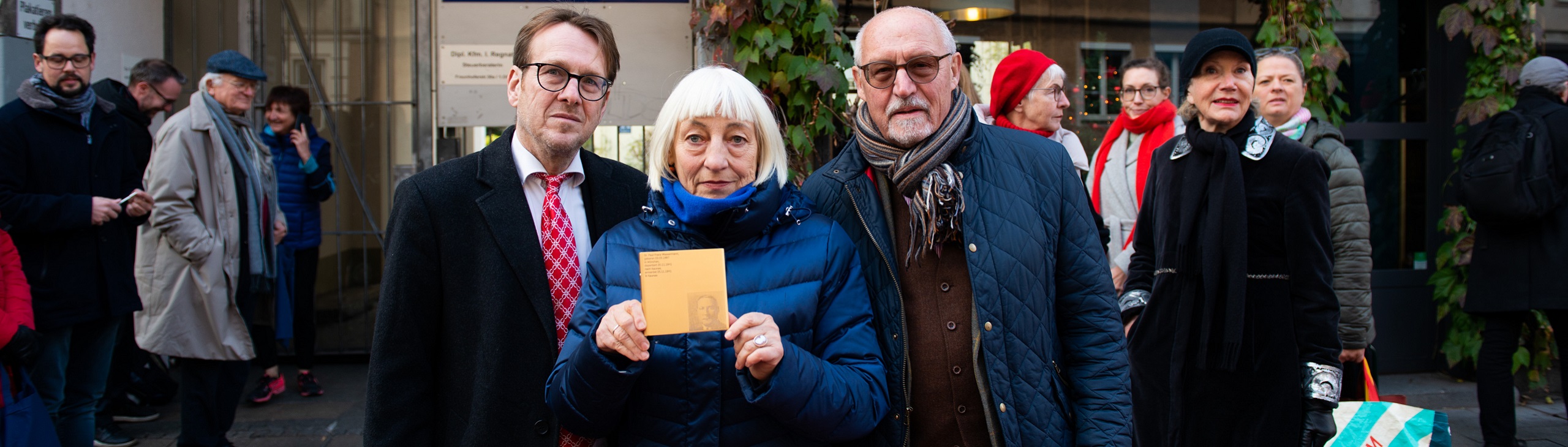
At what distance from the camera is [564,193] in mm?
2109

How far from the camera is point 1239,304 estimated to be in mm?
2869

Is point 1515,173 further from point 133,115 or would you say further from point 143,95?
point 143,95

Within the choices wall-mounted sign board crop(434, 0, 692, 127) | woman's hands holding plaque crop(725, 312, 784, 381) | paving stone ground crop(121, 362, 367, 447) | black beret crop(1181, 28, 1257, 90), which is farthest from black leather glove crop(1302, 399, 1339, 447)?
paving stone ground crop(121, 362, 367, 447)

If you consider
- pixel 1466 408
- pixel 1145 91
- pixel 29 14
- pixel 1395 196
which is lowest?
pixel 1466 408

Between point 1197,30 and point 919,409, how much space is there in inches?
189

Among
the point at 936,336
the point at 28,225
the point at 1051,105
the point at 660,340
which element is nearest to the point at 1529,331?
the point at 1051,105

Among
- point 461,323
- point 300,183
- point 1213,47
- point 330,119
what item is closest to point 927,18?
point 461,323

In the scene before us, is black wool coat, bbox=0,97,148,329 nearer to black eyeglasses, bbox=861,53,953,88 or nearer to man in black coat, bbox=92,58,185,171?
man in black coat, bbox=92,58,185,171

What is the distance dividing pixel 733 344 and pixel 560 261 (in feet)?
1.56

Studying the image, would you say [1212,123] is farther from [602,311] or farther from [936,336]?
[602,311]

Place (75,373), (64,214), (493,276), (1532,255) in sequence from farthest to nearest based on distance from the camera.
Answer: (1532,255), (75,373), (64,214), (493,276)

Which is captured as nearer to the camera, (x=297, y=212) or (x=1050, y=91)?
(x=1050, y=91)

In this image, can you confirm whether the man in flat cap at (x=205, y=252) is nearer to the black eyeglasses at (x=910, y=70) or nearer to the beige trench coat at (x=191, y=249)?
the beige trench coat at (x=191, y=249)

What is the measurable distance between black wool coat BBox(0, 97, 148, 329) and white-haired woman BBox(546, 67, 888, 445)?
10.1 ft
